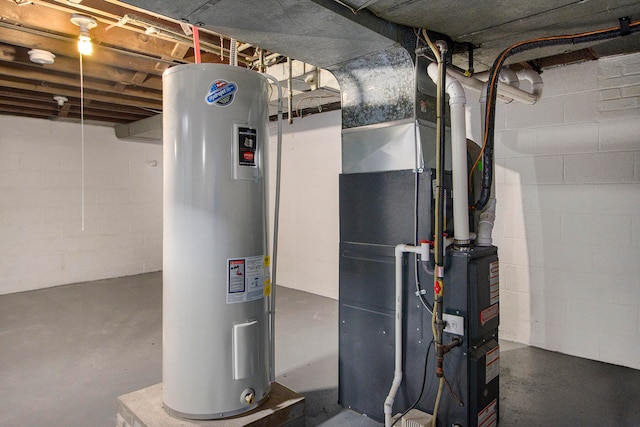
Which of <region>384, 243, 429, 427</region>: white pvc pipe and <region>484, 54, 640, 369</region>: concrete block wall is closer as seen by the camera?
<region>384, 243, 429, 427</region>: white pvc pipe

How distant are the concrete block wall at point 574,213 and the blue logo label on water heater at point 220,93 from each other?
7.84ft

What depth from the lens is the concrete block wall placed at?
2773 millimetres

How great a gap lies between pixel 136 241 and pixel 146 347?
10.7 ft

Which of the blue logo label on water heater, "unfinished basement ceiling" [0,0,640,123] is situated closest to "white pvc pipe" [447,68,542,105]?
"unfinished basement ceiling" [0,0,640,123]

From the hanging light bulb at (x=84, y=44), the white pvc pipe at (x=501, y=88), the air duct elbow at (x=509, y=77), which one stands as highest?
the hanging light bulb at (x=84, y=44)

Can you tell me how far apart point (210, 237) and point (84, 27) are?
1892 mm

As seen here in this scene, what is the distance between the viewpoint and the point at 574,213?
2.97m

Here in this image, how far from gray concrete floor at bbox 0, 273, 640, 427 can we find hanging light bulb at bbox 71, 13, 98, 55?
2229 millimetres

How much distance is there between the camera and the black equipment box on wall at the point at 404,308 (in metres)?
1.83

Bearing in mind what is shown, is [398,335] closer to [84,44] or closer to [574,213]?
[574,213]

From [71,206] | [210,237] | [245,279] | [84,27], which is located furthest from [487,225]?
[71,206]

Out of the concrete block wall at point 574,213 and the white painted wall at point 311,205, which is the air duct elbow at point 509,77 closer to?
the concrete block wall at point 574,213

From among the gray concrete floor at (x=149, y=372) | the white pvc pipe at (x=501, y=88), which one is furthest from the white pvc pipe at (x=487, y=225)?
the gray concrete floor at (x=149, y=372)

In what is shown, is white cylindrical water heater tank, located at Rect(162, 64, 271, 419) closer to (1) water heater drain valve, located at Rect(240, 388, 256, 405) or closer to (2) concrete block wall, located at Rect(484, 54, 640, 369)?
(1) water heater drain valve, located at Rect(240, 388, 256, 405)
